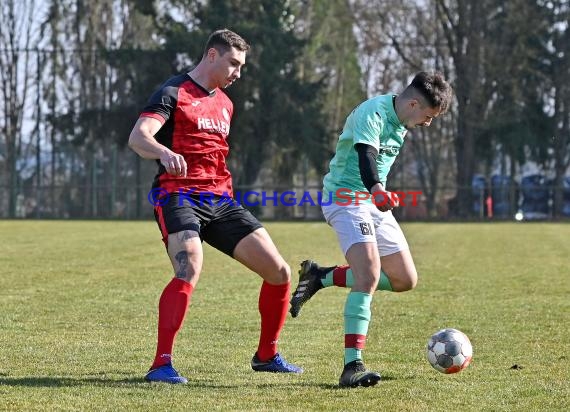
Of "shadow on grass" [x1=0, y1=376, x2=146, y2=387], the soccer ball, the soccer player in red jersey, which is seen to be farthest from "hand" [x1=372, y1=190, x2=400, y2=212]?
"shadow on grass" [x1=0, y1=376, x2=146, y2=387]

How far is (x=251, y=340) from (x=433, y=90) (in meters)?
2.60

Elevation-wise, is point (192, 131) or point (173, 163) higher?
point (192, 131)

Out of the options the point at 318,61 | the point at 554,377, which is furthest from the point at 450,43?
the point at 554,377

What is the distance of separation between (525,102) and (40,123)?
68.1 feet

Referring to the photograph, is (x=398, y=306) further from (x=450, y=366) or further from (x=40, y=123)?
(x=40, y=123)

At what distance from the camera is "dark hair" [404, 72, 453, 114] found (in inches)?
238

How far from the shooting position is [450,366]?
606cm

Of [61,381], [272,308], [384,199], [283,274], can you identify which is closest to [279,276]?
[283,274]

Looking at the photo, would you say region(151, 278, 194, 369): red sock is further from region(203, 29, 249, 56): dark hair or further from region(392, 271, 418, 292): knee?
region(392, 271, 418, 292): knee

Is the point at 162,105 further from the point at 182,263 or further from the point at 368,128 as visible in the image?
the point at 368,128

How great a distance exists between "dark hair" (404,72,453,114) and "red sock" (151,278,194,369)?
1.73 metres

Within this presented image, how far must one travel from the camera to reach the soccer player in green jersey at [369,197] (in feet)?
19.2

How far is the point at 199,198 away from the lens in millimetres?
6164

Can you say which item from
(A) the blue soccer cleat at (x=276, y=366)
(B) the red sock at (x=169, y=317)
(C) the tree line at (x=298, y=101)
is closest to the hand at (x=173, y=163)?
(B) the red sock at (x=169, y=317)
